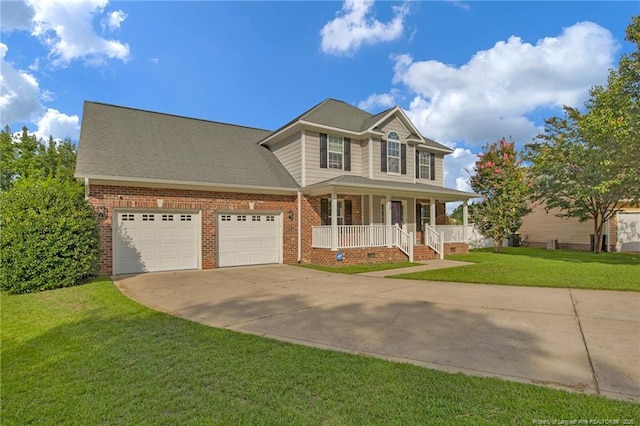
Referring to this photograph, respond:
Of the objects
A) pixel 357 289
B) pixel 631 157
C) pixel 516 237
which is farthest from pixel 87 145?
pixel 516 237

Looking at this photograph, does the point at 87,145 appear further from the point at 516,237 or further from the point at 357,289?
the point at 516,237

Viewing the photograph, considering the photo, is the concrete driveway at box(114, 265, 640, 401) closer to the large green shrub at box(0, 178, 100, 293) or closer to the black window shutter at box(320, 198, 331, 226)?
the large green shrub at box(0, 178, 100, 293)

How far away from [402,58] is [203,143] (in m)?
10.9

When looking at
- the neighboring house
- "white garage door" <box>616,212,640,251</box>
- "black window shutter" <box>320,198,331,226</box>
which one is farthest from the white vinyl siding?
"white garage door" <box>616,212,640,251</box>

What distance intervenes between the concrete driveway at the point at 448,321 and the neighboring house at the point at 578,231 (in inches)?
702

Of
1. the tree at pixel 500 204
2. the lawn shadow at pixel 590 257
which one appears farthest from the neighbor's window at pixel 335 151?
the lawn shadow at pixel 590 257

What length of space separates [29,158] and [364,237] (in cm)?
2586

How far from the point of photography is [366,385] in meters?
3.07

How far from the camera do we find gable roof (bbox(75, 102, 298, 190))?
11008 millimetres

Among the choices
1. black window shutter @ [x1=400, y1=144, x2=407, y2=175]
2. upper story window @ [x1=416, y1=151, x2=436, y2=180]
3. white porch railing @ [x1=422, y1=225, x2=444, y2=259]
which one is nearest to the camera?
white porch railing @ [x1=422, y1=225, x2=444, y2=259]

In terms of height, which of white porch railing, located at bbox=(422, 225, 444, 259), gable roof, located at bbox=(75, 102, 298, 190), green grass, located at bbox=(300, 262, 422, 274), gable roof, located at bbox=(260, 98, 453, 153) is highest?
gable roof, located at bbox=(260, 98, 453, 153)

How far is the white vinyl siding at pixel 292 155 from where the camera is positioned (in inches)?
554

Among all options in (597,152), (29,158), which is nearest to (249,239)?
(597,152)

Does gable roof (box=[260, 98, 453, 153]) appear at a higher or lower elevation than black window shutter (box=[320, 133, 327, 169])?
higher
